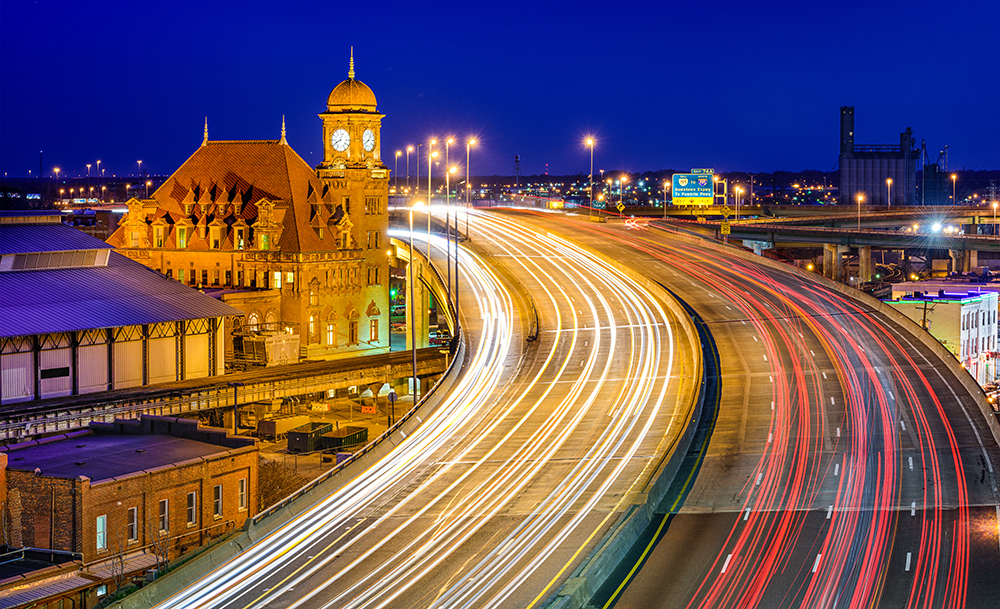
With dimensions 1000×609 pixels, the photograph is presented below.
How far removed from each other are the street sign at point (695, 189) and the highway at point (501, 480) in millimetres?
76317

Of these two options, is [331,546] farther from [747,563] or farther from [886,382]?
[886,382]

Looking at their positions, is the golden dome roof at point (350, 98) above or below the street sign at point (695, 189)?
above

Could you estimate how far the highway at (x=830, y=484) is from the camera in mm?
36875

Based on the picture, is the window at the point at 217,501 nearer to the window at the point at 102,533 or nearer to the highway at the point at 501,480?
the highway at the point at 501,480

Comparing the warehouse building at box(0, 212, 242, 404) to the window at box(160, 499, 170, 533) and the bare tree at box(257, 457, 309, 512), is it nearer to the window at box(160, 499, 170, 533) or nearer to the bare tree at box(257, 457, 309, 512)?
the bare tree at box(257, 457, 309, 512)

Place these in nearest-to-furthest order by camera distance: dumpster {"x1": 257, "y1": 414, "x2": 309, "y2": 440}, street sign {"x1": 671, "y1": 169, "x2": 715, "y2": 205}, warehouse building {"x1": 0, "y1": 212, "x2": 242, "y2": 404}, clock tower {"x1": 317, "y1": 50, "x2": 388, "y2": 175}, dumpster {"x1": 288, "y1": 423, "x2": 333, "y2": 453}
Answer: warehouse building {"x1": 0, "y1": 212, "x2": 242, "y2": 404} → dumpster {"x1": 288, "y1": 423, "x2": 333, "y2": 453} → dumpster {"x1": 257, "y1": 414, "x2": 309, "y2": 440} → clock tower {"x1": 317, "y1": 50, "x2": 388, "y2": 175} → street sign {"x1": 671, "y1": 169, "x2": 715, "y2": 205}

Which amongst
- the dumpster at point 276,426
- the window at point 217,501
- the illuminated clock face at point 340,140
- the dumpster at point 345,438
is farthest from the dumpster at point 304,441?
the illuminated clock face at point 340,140

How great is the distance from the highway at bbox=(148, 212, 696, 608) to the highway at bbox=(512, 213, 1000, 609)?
295 cm

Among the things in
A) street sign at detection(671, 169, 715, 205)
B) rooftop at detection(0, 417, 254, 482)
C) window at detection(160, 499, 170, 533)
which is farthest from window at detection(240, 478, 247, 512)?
street sign at detection(671, 169, 715, 205)

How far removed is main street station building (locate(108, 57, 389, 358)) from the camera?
296 ft

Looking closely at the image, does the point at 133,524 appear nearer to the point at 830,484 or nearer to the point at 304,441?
the point at 304,441

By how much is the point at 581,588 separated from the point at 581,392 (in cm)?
2955

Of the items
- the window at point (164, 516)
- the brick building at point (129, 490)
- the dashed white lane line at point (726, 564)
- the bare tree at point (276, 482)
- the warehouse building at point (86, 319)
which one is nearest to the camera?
the dashed white lane line at point (726, 564)

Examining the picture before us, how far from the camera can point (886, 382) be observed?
65.1 metres
